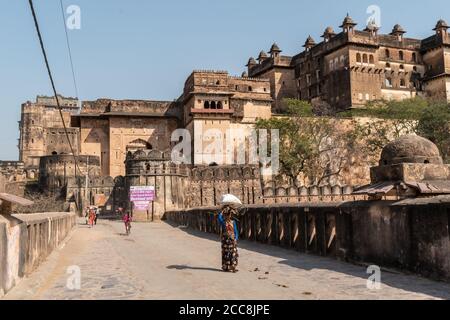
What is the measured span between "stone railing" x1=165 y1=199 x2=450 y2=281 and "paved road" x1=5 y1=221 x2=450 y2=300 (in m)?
0.33

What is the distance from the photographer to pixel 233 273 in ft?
30.7

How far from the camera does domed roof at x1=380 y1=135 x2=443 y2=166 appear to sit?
987 cm

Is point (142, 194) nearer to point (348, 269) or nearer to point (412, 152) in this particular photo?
point (348, 269)

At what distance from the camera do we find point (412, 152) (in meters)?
9.91

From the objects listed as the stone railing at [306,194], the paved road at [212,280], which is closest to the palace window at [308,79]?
the stone railing at [306,194]

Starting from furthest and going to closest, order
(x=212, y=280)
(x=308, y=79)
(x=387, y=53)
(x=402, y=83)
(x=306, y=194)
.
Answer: (x=308, y=79) → (x=387, y=53) → (x=402, y=83) → (x=306, y=194) → (x=212, y=280)

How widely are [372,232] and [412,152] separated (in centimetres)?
191

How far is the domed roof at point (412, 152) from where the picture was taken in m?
9.87

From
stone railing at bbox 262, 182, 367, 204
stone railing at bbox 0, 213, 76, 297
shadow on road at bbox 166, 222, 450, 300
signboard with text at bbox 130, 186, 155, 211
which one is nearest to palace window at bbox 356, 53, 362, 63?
stone railing at bbox 262, 182, 367, 204

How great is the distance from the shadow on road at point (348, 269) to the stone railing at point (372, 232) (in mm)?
202

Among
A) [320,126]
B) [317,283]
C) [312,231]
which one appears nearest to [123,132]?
[320,126]

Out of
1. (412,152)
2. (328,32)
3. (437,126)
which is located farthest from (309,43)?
(412,152)

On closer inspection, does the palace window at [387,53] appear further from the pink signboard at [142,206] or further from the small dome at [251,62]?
the pink signboard at [142,206]

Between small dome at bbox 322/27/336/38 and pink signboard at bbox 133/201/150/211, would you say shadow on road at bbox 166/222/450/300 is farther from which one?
small dome at bbox 322/27/336/38
